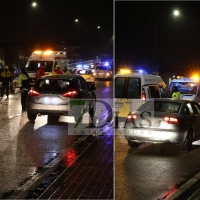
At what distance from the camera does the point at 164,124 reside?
364 inches

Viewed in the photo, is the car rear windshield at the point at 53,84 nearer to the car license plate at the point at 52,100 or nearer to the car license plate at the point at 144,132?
the car license plate at the point at 52,100

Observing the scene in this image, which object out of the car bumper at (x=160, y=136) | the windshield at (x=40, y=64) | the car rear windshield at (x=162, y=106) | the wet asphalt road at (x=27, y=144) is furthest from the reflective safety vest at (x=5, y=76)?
the car bumper at (x=160, y=136)

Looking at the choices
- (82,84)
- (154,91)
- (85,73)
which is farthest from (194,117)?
(85,73)

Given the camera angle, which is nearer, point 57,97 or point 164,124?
point 164,124

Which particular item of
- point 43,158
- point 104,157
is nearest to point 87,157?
point 104,157

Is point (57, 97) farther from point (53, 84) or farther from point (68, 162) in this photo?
point (68, 162)

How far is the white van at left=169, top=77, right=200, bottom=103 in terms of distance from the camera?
1694 cm

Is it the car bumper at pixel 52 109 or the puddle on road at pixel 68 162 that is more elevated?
the car bumper at pixel 52 109

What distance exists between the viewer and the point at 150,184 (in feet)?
21.7

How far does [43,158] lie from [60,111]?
4.43 meters

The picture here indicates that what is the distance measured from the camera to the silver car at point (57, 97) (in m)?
12.7

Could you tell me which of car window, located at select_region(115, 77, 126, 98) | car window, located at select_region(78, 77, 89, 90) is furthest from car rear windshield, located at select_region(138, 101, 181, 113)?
car window, located at select_region(78, 77, 89, 90)

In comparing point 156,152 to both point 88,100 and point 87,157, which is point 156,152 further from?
point 88,100

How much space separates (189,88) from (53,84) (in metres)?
7.22
